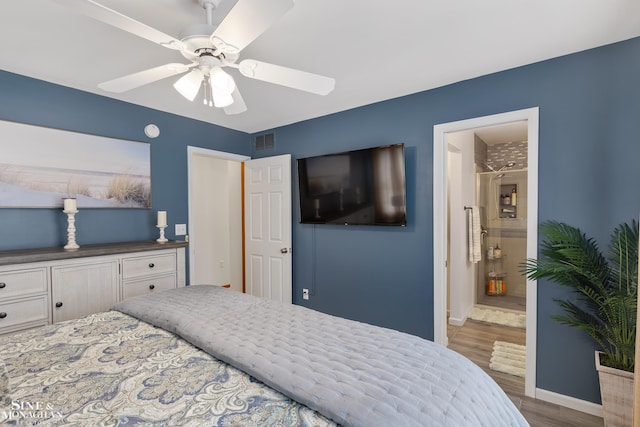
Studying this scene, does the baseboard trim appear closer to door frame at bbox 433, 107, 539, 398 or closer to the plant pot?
door frame at bbox 433, 107, 539, 398

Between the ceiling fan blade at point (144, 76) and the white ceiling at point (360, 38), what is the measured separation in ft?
0.95

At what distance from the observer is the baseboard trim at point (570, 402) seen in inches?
81.8

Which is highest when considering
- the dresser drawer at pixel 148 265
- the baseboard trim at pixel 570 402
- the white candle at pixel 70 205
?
the white candle at pixel 70 205

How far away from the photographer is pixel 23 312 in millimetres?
2088

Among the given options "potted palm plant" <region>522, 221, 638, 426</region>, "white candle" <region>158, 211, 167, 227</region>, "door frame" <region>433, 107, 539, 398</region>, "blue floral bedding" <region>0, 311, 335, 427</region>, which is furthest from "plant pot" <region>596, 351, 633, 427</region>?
"white candle" <region>158, 211, 167, 227</region>

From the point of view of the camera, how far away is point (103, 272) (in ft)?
8.06

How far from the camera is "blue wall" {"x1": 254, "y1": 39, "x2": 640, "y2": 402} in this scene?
1.98 metres

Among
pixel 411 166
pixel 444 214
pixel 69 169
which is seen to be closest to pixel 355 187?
pixel 411 166

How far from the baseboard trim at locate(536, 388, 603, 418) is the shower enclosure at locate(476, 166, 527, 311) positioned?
2.41 m

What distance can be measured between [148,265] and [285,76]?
2.08 metres

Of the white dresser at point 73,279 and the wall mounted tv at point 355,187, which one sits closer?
the white dresser at point 73,279

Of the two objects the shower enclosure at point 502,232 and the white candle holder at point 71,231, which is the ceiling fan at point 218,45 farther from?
the shower enclosure at point 502,232

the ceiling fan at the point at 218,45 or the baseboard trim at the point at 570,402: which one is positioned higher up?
the ceiling fan at the point at 218,45

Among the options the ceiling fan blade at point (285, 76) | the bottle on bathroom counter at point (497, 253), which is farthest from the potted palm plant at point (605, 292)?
the bottle on bathroom counter at point (497, 253)
